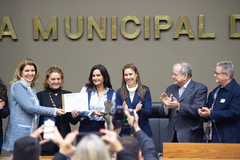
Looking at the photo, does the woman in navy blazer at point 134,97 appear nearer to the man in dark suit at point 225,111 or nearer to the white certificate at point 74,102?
the white certificate at point 74,102

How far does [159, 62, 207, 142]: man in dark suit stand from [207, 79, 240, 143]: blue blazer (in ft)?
0.59

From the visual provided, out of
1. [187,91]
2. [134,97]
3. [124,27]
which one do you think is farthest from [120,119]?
[124,27]

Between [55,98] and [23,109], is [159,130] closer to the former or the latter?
[55,98]

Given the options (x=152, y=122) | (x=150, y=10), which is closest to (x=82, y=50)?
(x=150, y=10)

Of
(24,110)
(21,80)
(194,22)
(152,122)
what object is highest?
(194,22)

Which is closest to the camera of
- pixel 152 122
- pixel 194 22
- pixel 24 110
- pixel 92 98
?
pixel 24 110

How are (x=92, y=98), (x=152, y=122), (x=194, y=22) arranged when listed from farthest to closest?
(x=194, y=22), (x=152, y=122), (x=92, y=98)

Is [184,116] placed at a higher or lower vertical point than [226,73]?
lower

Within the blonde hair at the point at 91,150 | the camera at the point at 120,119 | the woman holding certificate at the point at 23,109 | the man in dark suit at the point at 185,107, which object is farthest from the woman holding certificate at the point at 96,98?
the blonde hair at the point at 91,150

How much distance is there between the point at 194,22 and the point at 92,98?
93.0 inches

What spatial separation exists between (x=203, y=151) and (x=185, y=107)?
0.62 m

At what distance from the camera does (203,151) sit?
277 cm

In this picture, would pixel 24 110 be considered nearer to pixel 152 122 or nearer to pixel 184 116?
pixel 184 116

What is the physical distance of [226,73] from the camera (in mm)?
3266
